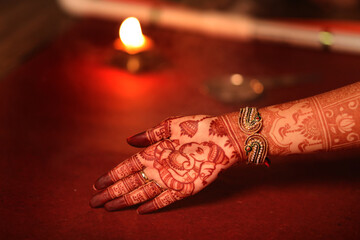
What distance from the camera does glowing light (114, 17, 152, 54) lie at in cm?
164

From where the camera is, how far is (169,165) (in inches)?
37.5

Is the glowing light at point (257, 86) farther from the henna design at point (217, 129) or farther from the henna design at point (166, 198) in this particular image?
the henna design at point (166, 198)

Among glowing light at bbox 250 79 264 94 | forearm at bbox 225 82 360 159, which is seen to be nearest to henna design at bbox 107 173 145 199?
forearm at bbox 225 82 360 159

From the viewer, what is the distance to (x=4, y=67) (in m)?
1.62

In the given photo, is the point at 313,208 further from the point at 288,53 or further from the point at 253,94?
the point at 288,53

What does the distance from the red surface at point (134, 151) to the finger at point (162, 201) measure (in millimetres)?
42

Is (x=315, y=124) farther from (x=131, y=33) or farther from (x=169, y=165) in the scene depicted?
(x=131, y=33)

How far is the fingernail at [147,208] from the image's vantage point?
3.16ft

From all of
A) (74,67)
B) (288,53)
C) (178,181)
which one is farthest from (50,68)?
(288,53)

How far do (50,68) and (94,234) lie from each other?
92 cm

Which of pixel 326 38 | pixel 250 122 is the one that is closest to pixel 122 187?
pixel 250 122

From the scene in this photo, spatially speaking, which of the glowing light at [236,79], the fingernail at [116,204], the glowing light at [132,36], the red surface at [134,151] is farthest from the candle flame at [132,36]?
the fingernail at [116,204]

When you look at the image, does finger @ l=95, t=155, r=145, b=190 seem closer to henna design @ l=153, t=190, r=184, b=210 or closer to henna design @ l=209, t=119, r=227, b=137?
henna design @ l=153, t=190, r=184, b=210

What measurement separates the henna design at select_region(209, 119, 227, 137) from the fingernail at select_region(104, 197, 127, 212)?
0.88 ft
